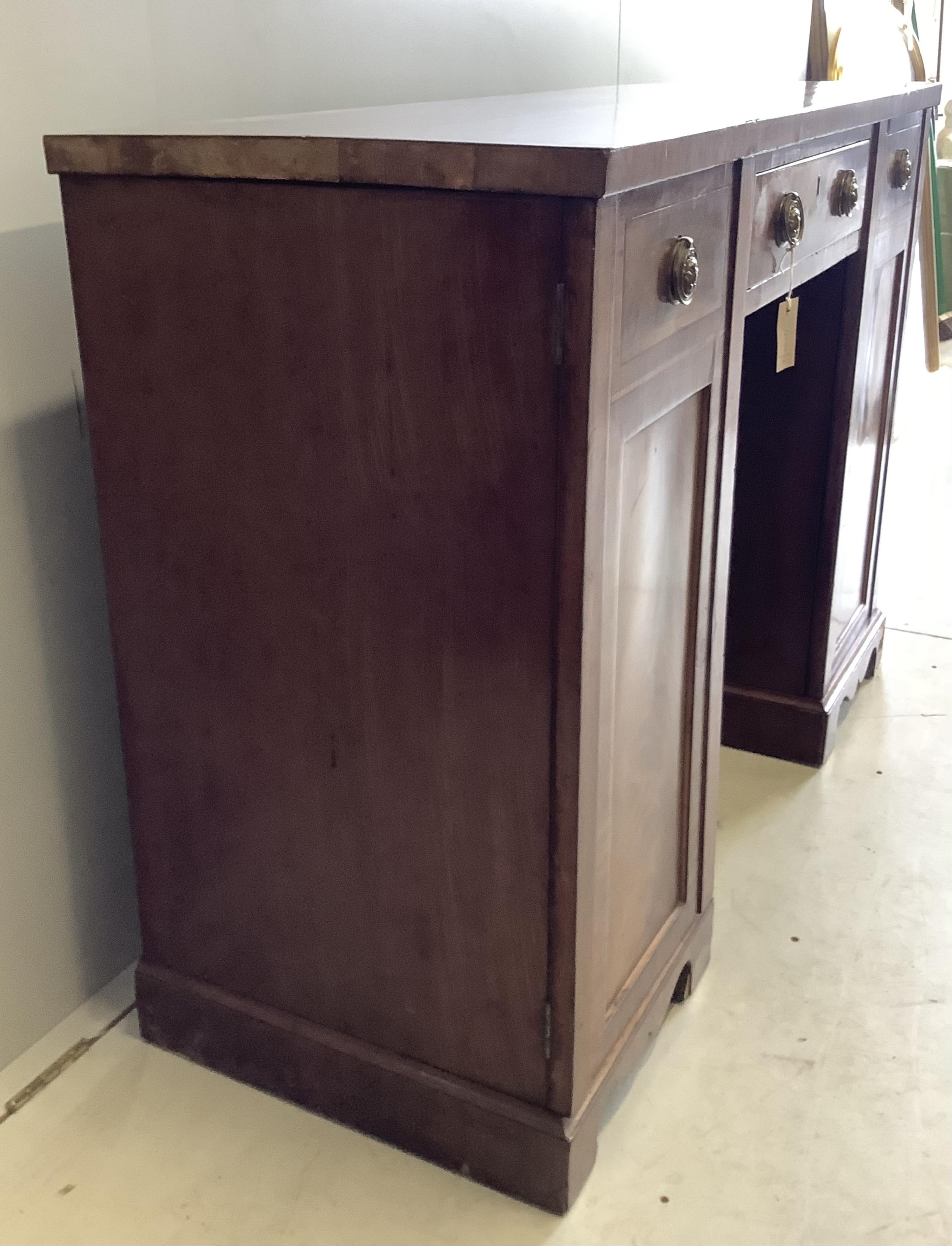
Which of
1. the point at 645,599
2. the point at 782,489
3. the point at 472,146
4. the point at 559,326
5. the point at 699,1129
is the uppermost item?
the point at 472,146

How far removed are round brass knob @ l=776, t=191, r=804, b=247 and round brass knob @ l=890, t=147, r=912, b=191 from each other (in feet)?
2.05

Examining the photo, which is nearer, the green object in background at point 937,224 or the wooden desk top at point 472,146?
the wooden desk top at point 472,146

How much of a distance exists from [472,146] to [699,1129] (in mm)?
1081

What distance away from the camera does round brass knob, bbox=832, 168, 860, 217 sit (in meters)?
1.71

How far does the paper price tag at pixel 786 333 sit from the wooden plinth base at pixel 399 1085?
82cm

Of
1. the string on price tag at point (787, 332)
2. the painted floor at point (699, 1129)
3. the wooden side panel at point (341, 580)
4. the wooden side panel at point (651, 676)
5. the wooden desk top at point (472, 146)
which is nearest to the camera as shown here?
the wooden desk top at point (472, 146)

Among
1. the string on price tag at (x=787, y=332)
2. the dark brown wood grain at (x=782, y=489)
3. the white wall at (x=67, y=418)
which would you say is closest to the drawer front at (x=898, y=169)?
the dark brown wood grain at (x=782, y=489)

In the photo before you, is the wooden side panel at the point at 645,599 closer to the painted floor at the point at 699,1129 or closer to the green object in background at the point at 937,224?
the painted floor at the point at 699,1129

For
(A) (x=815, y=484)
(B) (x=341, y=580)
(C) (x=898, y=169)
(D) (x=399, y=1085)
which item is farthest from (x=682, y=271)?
(C) (x=898, y=169)

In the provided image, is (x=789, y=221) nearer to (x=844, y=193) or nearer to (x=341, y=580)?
(x=844, y=193)

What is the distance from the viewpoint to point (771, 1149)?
135 cm

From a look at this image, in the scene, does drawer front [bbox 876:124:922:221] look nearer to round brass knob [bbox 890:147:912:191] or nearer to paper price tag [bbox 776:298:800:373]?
round brass knob [bbox 890:147:912:191]

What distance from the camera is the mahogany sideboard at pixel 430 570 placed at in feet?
3.28

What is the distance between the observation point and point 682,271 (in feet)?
3.55
